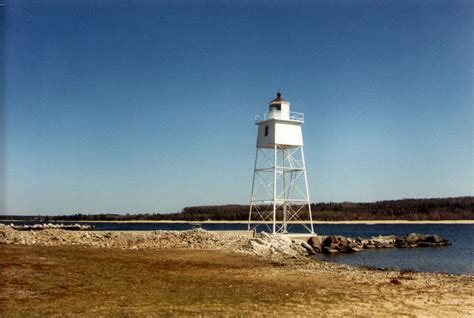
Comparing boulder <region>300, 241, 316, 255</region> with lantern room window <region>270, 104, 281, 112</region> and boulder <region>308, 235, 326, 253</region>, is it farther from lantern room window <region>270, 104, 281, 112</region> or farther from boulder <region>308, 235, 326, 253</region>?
lantern room window <region>270, 104, 281, 112</region>

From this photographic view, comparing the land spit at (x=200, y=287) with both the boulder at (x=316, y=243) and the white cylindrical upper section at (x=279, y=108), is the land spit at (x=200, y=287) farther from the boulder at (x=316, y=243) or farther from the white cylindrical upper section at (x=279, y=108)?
the white cylindrical upper section at (x=279, y=108)

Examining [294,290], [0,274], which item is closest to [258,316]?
[294,290]

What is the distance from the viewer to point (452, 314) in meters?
12.5

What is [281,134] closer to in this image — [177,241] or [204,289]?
[177,241]

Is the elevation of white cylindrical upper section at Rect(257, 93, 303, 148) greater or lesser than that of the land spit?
greater

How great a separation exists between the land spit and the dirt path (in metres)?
0.02

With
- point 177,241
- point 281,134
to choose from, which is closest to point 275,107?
point 281,134

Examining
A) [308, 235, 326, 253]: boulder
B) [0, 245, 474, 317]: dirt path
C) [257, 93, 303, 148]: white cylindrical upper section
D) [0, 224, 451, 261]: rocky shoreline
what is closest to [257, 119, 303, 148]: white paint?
[257, 93, 303, 148]: white cylindrical upper section

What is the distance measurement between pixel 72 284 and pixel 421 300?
1074cm

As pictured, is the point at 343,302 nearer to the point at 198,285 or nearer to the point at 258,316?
the point at 258,316

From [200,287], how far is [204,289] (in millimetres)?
415

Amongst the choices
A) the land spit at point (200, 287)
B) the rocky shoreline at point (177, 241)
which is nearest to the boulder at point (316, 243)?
the rocky shoreline at point (177, 241)

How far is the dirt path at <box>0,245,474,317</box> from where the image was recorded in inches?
483

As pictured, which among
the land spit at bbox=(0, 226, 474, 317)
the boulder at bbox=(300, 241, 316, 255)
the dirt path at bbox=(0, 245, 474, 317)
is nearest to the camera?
the dirt path at bbox=(0, 245, 474, 317)
